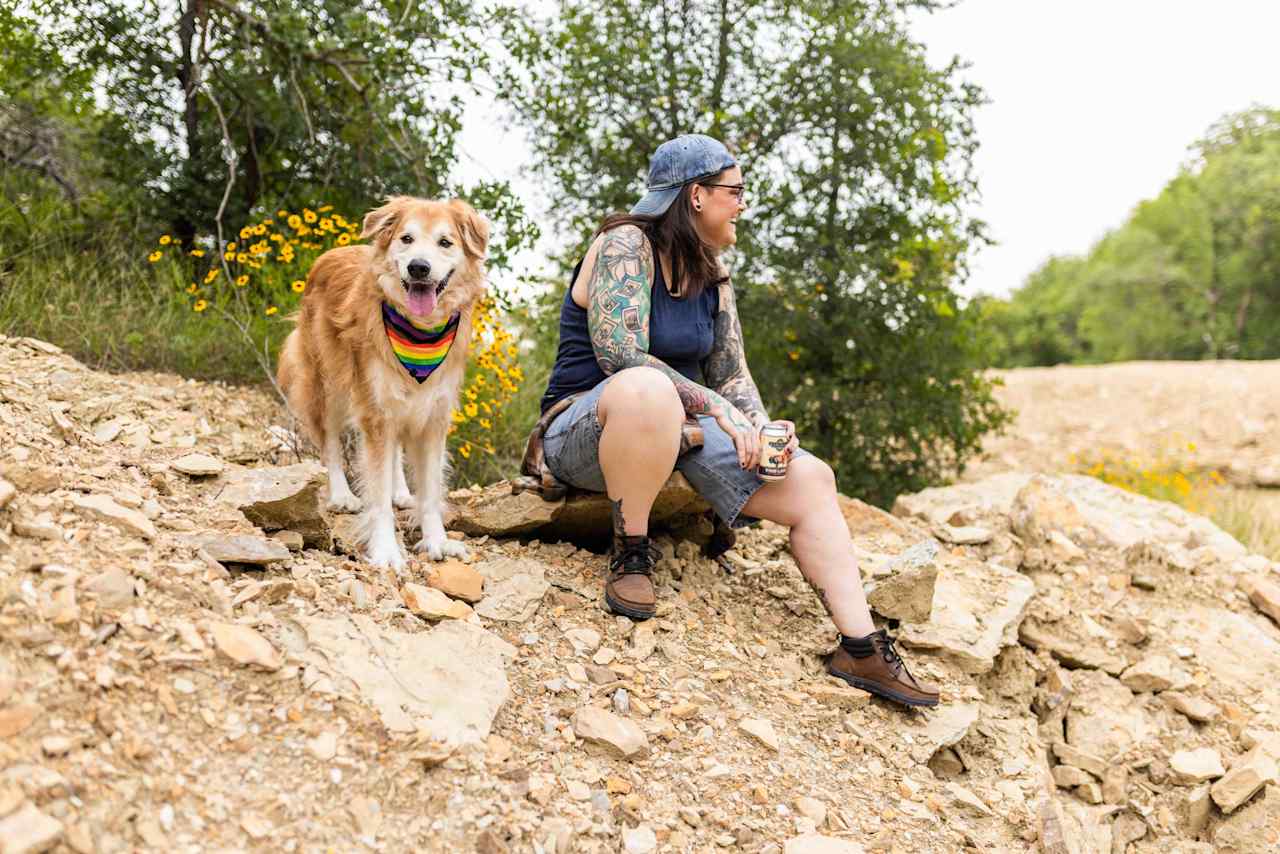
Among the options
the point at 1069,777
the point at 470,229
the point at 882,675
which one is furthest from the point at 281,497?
the point at 1069,777

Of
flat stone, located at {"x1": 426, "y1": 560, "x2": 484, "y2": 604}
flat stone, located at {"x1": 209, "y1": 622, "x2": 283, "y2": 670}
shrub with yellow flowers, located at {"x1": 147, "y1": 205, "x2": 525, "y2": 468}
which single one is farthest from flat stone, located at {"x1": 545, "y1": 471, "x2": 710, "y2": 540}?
flat stone, located at {"x1": 209, "y1": 622, "x2": 283, "y2": 670}

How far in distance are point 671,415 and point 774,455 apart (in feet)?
1.20

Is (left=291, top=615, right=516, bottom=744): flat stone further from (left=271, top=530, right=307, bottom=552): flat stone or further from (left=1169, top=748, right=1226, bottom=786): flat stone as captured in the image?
(left=1169, top=748, right=1226, bottom=786): flat stone

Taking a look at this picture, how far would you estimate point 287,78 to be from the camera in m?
5.86

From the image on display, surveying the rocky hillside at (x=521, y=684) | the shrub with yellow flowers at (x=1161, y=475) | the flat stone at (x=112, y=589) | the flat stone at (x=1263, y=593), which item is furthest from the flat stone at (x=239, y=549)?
the shrub with yellow flowers at (x=1161, y=475)

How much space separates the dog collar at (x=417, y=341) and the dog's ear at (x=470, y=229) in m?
0.24

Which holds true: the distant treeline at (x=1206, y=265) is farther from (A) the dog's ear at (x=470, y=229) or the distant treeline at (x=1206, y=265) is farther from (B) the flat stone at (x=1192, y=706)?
(A) the dog's ear at (x=470, y=229)

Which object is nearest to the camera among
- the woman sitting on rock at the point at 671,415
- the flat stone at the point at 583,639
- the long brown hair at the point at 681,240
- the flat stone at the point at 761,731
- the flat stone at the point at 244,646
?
the flat stone at the point at 244,646

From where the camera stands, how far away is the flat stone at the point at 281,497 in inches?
119

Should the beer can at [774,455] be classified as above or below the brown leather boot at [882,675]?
above

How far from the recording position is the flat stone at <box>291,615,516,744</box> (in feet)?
7.75

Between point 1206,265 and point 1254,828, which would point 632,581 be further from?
point 1206,265

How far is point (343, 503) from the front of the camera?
376cm

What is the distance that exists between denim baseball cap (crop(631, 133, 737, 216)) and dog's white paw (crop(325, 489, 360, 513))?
1.59m
